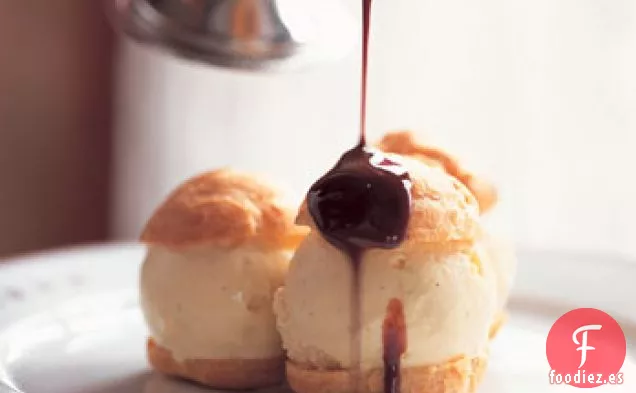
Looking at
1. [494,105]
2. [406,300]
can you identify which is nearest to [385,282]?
[406,300]

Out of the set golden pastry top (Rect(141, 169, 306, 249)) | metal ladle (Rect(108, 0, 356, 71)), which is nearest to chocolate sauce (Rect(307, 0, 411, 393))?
golden pastry top (Rect(141, 169, 306, 249))

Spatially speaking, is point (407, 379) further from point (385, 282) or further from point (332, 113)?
point (332, 113)

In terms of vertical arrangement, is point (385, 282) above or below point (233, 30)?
below

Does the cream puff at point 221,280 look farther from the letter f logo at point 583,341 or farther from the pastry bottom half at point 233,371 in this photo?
the letter f logo at point 583,341

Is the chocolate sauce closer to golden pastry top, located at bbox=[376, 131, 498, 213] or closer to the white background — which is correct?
golden pastry top, located at bbox=[376, 131, 498, 213]

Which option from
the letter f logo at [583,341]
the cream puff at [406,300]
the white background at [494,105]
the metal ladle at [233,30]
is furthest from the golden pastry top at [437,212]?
the white background at [494,105]

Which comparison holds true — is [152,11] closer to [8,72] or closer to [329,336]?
[329,336]
